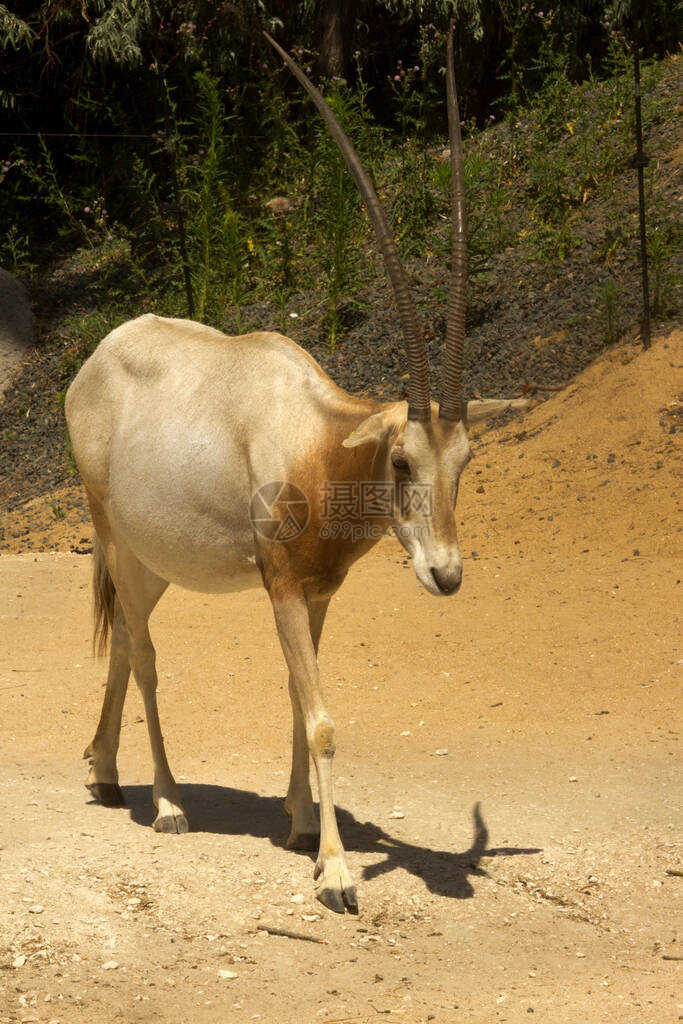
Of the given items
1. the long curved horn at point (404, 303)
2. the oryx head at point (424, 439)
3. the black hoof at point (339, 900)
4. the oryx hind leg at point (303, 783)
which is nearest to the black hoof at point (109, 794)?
the oryx hind leg at point (303, 783)

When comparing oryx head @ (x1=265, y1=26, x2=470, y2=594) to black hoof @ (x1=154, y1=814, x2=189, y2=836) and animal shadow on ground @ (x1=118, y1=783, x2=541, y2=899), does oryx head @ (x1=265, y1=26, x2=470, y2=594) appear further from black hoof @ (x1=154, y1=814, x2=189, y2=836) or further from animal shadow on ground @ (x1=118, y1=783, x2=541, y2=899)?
black hoof @ (x1=154, y1=814, x2=189, y2=836)

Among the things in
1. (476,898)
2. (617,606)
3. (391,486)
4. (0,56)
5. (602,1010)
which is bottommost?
(617,606)

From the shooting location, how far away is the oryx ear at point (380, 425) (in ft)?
13.9

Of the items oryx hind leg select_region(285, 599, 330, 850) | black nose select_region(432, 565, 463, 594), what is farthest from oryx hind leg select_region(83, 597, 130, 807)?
black nose select_region(432, 565, 463, 594)

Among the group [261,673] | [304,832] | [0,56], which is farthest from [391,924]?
[0,56]

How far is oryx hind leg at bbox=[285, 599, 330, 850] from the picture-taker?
4.90 m

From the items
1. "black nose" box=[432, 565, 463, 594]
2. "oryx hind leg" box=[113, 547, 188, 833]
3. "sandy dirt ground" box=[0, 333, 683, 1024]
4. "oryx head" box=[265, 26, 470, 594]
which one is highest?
"oryx head" box=[265, 26, 470, 594]

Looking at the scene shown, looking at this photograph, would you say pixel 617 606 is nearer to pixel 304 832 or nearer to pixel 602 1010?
pixel 304 832

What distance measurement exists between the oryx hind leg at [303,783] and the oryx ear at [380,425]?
0.84 m

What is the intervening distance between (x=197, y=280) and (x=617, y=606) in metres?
7.46

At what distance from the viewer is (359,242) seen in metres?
14.8

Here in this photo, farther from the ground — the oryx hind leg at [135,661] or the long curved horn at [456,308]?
the long curved horn at [456,308]

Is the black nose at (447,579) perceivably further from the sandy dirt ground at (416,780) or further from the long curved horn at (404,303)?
the sandy dirt ground at (416,780)

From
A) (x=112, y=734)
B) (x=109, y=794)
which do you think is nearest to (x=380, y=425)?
(x=112, y=734)
